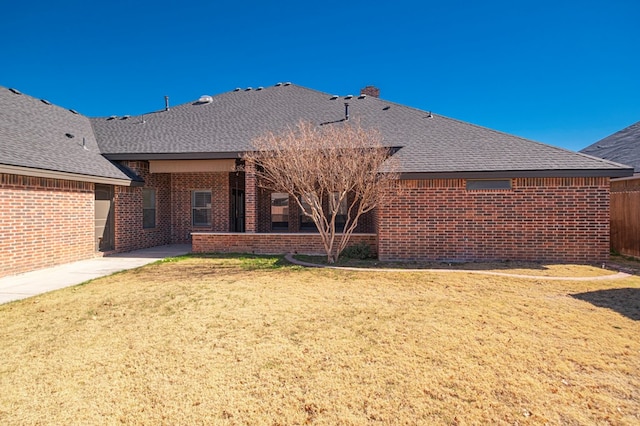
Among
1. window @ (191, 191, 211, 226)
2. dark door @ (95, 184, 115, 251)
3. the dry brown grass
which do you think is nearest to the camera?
the dry brown grass

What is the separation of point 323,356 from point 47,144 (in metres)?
11.3

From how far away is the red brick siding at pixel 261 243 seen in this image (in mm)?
11375

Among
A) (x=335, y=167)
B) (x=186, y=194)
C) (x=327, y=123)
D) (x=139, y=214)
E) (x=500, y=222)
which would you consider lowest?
(x=500, y=222)

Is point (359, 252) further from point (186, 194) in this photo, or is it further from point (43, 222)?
point (43, 222)

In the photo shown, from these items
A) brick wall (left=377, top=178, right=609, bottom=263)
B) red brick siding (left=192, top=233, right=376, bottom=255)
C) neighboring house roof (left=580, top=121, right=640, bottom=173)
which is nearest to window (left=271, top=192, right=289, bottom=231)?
red brick siding (left=192, top=233, right=376, bottom=255)

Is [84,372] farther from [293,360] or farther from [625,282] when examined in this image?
[625,282]

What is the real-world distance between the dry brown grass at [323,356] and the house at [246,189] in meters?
3.31

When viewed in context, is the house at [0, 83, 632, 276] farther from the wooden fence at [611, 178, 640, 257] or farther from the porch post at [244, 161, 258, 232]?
the wooden fence at [611, 178, 640, 257]

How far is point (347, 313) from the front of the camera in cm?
527

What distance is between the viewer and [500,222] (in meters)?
9.73

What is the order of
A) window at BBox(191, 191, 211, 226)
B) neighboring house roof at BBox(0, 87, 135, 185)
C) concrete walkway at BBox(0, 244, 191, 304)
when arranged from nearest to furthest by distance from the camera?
concrete walkway at BBox(0, 244, 191, 304), neighboring house roof at BBox(0, 87, 135, 185), window at BBox(191, 191, 211, 226)

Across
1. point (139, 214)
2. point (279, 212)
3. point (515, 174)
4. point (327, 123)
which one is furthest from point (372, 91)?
point (139, 214)

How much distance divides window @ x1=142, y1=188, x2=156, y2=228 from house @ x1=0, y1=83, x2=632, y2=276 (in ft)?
0.14

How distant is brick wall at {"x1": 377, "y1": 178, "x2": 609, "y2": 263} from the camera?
9445mm
